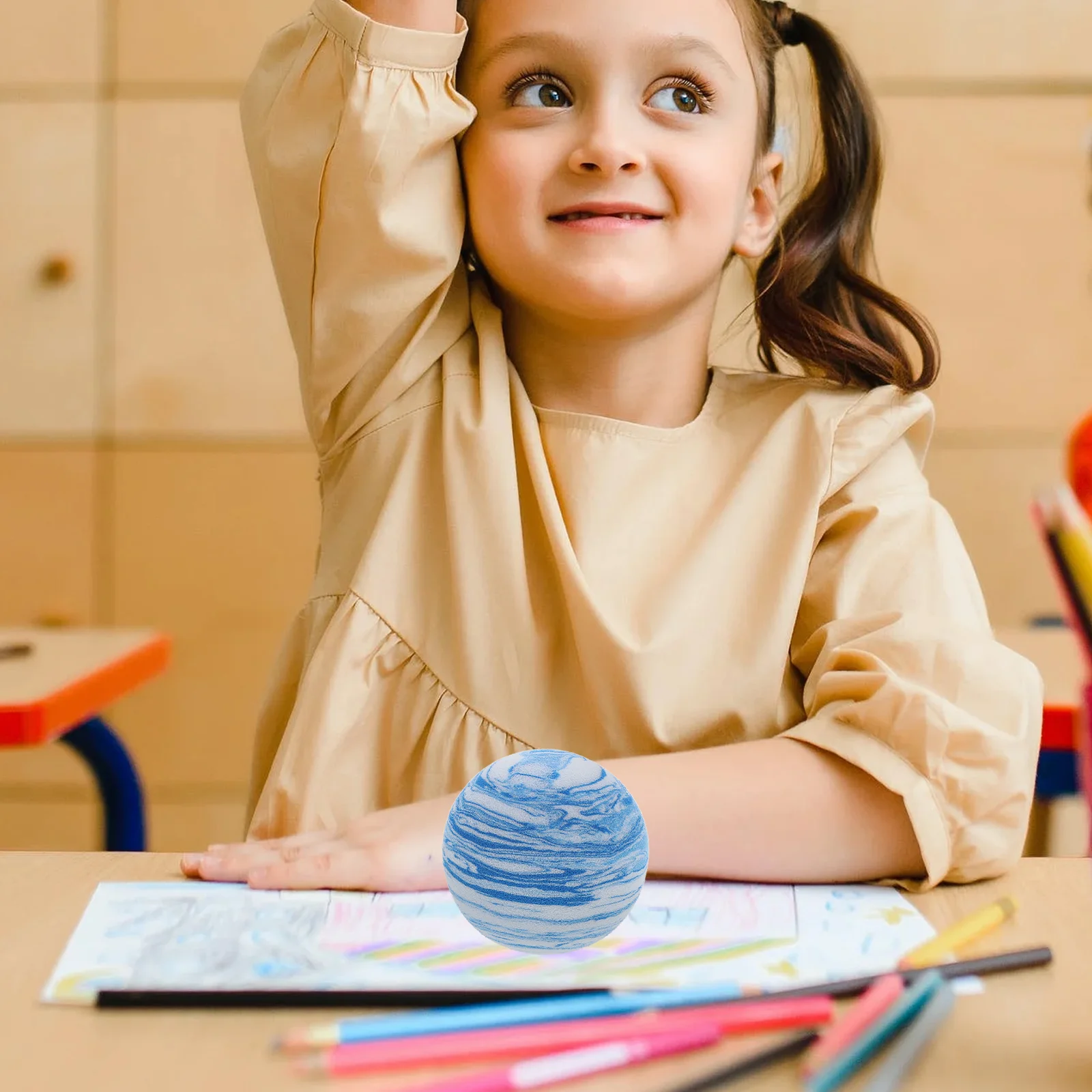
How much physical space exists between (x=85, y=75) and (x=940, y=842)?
6.32 ft

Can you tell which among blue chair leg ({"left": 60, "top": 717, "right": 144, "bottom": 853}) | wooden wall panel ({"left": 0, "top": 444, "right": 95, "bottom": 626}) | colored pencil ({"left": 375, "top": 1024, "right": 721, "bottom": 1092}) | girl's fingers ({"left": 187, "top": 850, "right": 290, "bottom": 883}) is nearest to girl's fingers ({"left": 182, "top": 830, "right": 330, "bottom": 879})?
girl's fingers ({"left": 187, "top": 850, "right": 290, "bottom": 883})

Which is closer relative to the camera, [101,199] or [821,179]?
[821,179]

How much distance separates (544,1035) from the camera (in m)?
0.38

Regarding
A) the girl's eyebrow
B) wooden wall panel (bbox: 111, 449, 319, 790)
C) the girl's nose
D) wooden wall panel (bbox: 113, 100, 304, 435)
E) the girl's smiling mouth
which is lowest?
wooden wall panel (bbox: 111, 449, 319, 790)

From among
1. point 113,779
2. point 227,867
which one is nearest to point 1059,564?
point 227,867

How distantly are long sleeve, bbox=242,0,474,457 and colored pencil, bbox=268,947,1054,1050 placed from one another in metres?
0.50

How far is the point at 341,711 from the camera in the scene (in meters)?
0.77

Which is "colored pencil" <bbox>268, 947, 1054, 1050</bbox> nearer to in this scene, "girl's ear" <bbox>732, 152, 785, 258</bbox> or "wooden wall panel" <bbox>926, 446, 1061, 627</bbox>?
"girl's ear" <bbox>732, 152, 785, 258</bbox>

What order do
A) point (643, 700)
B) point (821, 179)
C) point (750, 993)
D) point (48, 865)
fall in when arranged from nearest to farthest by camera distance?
point (750, 993) → point (48, 865) → point (643, 700) → point (821, 179)

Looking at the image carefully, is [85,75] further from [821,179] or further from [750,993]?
[750,993]

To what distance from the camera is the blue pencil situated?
1.24 ft

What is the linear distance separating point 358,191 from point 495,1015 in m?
0.54

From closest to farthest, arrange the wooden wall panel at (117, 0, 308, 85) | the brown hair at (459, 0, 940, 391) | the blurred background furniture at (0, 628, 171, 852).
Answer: the brown hair at (459, 0, 940, 391)
the blurred background furniture at (0, 628, 171, 852)
the wooden wall panel at (117, 0, 308, 85)

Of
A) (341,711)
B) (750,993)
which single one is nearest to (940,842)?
(750,993)
